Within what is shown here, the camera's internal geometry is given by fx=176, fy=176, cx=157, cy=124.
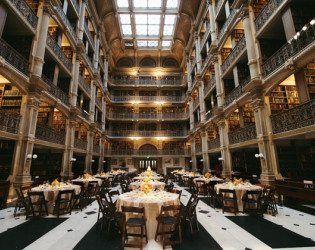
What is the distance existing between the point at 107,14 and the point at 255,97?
17335 millimetres

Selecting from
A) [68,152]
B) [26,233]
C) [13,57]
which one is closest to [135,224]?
[26,233]

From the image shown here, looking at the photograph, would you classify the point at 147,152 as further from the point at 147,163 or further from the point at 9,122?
the point at 9,122

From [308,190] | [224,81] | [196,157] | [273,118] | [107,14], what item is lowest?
[308,190]

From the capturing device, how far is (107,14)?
1820 centimetres

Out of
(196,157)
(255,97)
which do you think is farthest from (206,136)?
(255,97)

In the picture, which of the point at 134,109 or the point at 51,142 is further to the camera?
the point at 134,109

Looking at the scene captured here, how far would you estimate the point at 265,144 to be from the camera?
24.6ft

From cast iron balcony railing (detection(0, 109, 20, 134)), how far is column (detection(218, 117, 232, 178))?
1109cm

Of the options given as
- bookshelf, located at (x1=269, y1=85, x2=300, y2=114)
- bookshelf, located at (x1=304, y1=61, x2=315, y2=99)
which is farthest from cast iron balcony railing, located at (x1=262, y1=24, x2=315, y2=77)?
bookshelf, located at (x1=269, y1=85, x2=300, y2=114)

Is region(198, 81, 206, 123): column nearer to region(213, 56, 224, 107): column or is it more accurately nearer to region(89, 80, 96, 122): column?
region(213, 56, 224, 107): column

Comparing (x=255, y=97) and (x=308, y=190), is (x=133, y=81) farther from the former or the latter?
(x=308, y=190)

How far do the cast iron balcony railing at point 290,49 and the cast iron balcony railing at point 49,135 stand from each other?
10.7m

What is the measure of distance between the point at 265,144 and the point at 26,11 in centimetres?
1165

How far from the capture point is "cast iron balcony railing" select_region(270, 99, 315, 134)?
5.66 m
